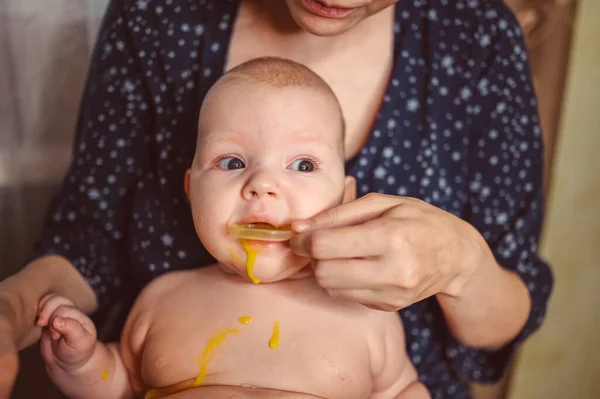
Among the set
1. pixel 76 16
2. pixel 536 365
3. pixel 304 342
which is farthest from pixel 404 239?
pixel 536 365

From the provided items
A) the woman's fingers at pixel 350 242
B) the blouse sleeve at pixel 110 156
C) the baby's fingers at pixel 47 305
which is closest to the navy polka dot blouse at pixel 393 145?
the blouse sleeve at pixel 110 156

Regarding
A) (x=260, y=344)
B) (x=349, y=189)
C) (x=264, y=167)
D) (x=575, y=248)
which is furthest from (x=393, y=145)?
(x=575, y=248)

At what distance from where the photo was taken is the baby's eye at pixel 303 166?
76cm

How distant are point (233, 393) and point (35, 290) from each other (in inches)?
11.5

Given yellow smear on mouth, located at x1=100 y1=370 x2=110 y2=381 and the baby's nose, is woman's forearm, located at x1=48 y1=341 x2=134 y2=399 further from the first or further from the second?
the baby's nose

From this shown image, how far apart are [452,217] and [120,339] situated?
0.45 meters

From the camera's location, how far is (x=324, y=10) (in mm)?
786

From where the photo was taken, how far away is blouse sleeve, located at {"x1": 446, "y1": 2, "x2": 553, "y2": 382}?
926 mm

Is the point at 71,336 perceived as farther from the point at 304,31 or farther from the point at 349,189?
the point at 304,31

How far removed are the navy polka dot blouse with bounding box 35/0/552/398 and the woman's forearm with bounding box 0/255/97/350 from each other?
0.06 ft

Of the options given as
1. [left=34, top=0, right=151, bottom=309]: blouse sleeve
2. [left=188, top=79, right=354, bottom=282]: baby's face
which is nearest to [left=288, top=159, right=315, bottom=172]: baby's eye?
[left=188, top=79, right=354, bottom=282]: baby's face

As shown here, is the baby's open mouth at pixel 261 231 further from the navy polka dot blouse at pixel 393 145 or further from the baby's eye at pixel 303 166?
the navy polka dot blouse at pixel 393 145

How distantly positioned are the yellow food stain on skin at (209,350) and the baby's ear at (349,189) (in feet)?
0.69

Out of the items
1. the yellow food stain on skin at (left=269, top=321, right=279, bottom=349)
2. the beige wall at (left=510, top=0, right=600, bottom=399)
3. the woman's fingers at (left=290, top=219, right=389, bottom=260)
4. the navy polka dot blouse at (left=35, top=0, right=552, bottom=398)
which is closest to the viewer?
the woman's fingers at (left=290, top=219, right=389, bottom=260)
